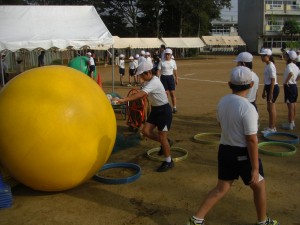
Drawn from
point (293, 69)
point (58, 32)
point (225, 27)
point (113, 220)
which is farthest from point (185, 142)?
point (225, 27)

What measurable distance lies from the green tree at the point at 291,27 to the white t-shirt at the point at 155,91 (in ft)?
206

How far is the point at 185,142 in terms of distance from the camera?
884 cm

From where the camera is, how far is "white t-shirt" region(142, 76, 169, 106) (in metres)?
6.65

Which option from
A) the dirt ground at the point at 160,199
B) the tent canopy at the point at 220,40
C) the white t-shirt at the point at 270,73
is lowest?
the dirt ground at the point at 160,199

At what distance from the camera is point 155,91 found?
678 cm

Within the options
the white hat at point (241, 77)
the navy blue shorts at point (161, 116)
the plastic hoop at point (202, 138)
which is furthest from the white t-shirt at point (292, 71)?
the white hat at point (241, 77)

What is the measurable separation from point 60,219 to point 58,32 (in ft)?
25.2

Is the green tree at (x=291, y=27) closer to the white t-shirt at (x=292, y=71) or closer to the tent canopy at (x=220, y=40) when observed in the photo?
the tent canopy at (x=220, y=40)

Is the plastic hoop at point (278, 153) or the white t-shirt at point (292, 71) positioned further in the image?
the white t-shirt at point (292, 71)

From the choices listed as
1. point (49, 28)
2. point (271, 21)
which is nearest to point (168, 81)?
point (49, 28)

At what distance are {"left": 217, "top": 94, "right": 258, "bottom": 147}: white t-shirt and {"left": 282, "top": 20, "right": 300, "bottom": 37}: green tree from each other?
2553 inches

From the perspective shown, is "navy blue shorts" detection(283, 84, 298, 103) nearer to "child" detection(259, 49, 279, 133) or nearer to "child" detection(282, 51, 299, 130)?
"child" detection(282, 51, 299, 130)

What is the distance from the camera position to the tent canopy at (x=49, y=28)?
1060 centimetres

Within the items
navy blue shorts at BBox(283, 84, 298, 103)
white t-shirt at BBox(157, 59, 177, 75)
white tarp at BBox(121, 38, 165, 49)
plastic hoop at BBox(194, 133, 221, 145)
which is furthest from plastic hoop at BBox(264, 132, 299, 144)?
white tarp at BBox(121, 38, 165, 49)
